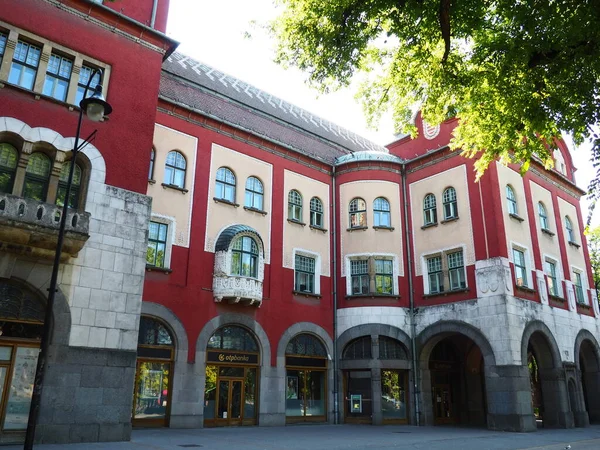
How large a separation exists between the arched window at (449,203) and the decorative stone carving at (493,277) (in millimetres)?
3269

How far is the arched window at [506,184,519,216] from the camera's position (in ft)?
86.9

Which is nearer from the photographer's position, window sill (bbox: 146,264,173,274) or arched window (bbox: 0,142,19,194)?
arched window (bbox: 0,142,19,194)

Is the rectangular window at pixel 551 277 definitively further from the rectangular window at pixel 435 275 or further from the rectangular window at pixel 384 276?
the rectangular window at pixel 384 276

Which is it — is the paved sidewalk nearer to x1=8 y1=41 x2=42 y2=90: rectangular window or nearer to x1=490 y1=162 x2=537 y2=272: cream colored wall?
x1=490 y1=162 x2=537 y2=272: cream colored wall

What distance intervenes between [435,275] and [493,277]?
3533 mm

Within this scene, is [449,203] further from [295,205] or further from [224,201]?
[224,201]

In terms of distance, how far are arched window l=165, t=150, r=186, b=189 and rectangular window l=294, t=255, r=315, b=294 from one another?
7.35 meters

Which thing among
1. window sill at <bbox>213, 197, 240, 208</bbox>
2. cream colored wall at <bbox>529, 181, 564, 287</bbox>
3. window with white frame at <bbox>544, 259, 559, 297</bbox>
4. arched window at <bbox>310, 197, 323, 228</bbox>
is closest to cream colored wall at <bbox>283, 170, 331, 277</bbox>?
arched window at <bbox>310, 197, 323, 228</bbox>

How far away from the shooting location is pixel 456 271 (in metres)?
25.8

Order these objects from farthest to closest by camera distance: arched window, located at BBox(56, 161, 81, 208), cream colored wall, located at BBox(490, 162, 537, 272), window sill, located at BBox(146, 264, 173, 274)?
cream colored wall, located at BBox(490, 162, 537, 272)
window sill, located at BBox(146, 264, 173, 274)
arched window, located at BBox(56, 161, 81, 208)

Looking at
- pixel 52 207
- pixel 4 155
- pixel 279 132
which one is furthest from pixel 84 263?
pixel 279 132

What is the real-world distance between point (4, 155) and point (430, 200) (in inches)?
808

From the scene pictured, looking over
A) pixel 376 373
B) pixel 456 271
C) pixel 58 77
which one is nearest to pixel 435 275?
pixel 456 271

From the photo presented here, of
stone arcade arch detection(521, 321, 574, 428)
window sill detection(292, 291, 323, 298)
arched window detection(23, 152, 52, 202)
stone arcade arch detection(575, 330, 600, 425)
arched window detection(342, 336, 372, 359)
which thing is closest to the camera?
arched window detection(23, 152, 52, 202)
